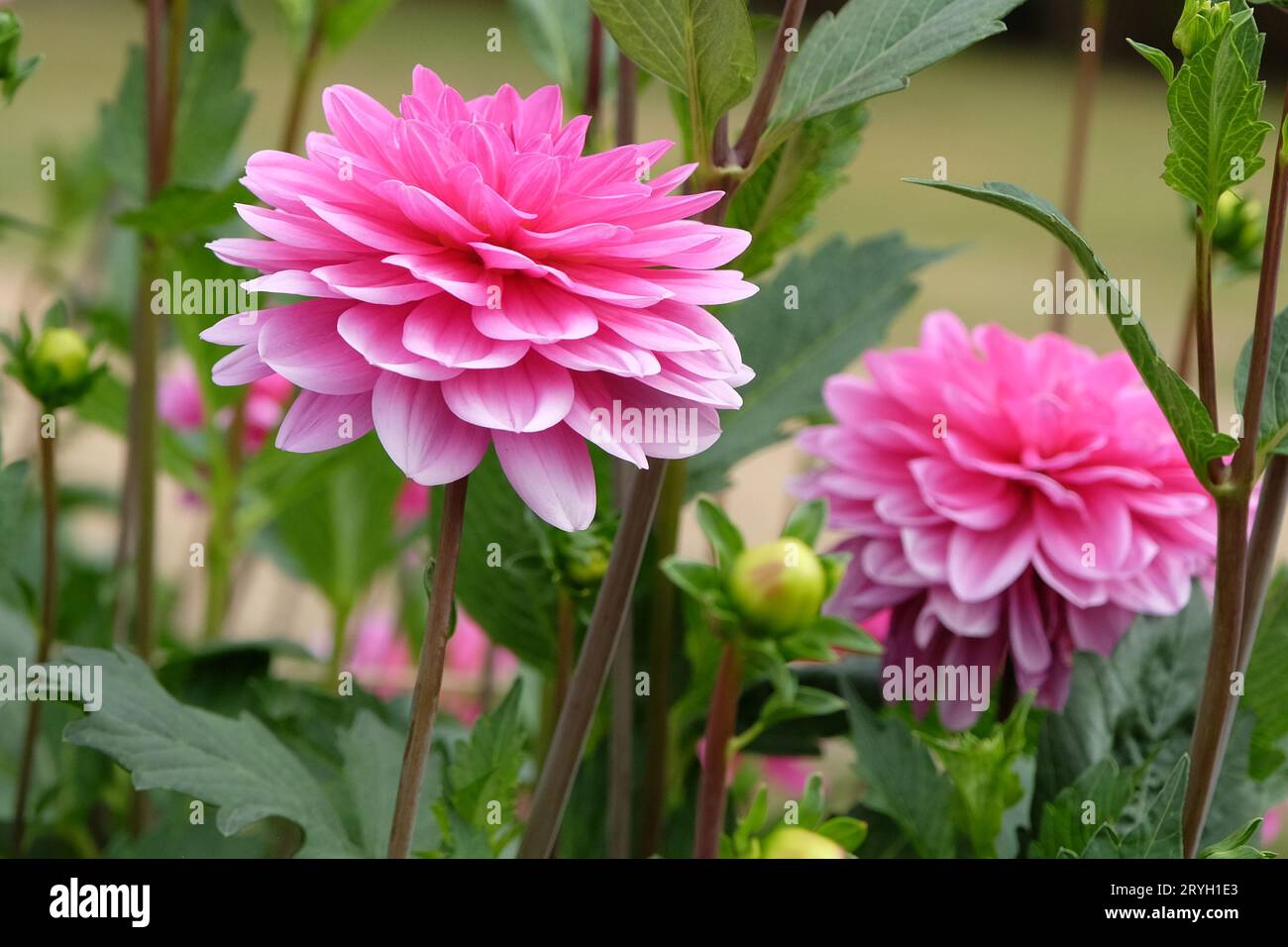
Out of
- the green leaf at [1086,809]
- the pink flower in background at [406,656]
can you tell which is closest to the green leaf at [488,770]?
the green leaf at [1086,809]

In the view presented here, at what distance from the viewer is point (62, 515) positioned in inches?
27.6

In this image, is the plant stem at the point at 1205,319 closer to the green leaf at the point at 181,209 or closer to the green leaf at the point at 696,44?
the green leaf at the point at 696,44

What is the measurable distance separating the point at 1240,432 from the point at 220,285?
31 cm

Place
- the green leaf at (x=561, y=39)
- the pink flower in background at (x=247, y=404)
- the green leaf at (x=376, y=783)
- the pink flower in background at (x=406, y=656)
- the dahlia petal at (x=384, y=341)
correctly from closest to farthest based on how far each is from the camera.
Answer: the dahlia petal at (x=384, y=341)
the green leaf at (x=376, y=783)
the green leaf at (x=561, y=39)
the pink flower in background at (x=247, y=404)
the pink flower in background at (x=406, y=656)

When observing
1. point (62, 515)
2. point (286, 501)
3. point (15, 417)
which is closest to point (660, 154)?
point (286, 501)

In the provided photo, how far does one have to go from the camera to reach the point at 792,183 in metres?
0.32

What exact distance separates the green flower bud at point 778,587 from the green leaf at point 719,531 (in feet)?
0.05

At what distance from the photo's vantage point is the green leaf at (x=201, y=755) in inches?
11.1

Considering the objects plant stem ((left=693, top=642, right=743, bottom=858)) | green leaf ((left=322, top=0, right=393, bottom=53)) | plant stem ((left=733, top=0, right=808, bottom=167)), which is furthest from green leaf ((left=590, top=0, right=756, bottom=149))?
green leaf ((left=322, top=0, right=393, bottom=53))

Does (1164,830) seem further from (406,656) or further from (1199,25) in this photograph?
(406,656)

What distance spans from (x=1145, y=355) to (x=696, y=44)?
10cm

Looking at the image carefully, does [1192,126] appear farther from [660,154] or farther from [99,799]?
[99,799]

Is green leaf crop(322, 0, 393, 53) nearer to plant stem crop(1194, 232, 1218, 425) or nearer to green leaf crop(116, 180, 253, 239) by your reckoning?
green leaf crop(116, 180, 253, 239)

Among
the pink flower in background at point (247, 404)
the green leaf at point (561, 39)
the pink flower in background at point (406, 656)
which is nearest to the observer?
the green leaf at point (561, 39)
